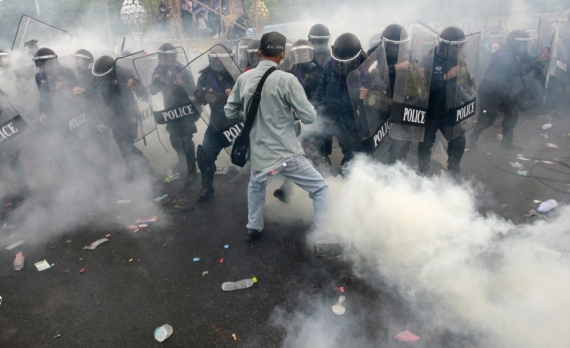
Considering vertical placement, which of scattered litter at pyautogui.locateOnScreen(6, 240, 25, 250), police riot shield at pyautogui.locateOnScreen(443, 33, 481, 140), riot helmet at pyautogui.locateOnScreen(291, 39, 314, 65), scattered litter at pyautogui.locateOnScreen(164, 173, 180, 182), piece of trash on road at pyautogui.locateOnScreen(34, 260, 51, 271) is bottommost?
scattered litter at pyautogui.locateOnScreen(164, 173, 180, 182)

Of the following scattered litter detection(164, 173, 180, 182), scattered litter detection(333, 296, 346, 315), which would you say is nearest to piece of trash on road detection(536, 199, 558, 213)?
scattered litter detection(333, 296, 346, 315)

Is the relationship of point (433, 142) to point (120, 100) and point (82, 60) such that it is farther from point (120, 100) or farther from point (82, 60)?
point (82, 60)

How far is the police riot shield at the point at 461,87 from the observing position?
391 cm

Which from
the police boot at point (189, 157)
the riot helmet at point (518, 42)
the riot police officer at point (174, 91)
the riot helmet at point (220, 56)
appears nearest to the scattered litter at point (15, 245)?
the riot police officer at point (174, 91)

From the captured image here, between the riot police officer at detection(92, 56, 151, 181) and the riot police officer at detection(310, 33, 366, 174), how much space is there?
7.92ft

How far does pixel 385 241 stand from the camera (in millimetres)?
3111

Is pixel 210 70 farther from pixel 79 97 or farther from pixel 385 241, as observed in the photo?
pixel 385 241

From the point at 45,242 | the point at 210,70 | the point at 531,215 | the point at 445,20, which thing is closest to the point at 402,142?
the point at 531,215

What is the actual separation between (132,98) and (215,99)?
4.26ft

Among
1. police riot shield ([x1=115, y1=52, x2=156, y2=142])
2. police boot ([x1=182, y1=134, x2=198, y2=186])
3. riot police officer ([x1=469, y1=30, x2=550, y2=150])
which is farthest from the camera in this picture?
riot police officer ([x1=469, y1=30, x2=550, y2=150])

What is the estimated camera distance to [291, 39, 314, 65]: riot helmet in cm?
501

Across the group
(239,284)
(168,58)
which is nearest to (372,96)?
(239,284)

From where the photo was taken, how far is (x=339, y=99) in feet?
13.7

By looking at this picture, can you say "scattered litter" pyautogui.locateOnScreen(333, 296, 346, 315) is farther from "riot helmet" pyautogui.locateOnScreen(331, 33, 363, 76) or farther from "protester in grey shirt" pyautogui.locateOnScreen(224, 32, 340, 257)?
"riot helmet" pyautogui.locateOnScreen(331, 33, 363, 76)
